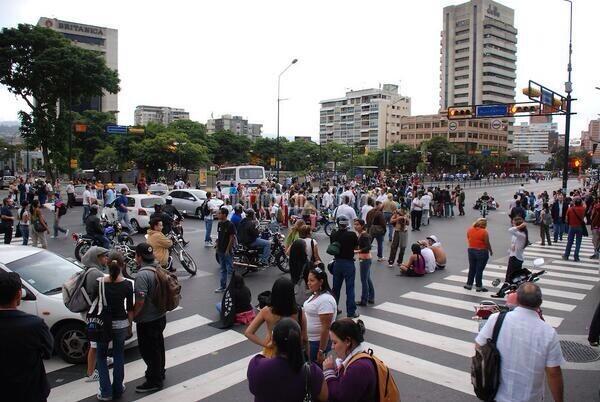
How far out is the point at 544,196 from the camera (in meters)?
23.3

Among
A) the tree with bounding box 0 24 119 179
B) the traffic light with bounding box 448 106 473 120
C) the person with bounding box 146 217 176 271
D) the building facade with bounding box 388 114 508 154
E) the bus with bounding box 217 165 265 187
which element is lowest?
the person with bounding box 146 217 176 271

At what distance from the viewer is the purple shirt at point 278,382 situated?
321cm

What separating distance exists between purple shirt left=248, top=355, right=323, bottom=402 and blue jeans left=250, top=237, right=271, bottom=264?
8869 mm

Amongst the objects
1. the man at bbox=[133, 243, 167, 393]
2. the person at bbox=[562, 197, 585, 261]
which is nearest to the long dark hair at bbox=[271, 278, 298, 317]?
the man at bbox=[133, 243, 167, 393]

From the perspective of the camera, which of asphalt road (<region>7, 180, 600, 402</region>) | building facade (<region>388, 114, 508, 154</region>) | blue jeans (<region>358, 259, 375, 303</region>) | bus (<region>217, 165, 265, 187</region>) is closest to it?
asphalt road (<region>7, 180, 600, 402</region>)

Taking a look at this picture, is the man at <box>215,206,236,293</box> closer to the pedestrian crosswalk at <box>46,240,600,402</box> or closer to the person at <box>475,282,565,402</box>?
the pedestrian crosswalk at <box>46,240,600,402</box>

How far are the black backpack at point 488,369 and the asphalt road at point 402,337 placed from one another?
1.97 metres

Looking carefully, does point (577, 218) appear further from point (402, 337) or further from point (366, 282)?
point (402, 337)

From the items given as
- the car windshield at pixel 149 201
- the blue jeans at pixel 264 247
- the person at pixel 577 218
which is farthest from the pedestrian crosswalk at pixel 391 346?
the car windshield at pixel 149 201

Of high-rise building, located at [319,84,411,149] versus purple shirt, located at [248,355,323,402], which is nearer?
purple shirt, located at [248,355,323,402]

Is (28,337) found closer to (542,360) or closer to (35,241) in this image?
(542,360)

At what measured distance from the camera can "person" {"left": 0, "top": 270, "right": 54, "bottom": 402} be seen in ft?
11.5

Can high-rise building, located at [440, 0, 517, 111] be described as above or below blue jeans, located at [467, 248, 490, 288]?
above

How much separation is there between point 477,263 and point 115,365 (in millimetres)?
7826
